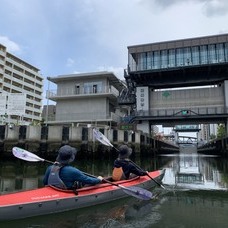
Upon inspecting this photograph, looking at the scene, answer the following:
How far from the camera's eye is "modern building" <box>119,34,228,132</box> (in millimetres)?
39062

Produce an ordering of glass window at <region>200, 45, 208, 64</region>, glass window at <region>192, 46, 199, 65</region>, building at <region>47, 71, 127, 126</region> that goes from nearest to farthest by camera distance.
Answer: glass window at <region>200, 45, 208, 64</region> < glass window at <region>192, 46, 199, 65</region> < building at <region>47, 71, 127, 126</region>

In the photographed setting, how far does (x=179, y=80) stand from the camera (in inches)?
1639

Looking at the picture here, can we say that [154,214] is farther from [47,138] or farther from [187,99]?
[187,99]

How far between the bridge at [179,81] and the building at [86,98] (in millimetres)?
2618

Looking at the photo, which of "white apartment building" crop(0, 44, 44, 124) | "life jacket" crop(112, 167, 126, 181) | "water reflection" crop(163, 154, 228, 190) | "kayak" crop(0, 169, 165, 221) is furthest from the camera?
"white apartment building" crop(0, 44, 44, 124)

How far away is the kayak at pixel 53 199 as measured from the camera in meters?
5.81

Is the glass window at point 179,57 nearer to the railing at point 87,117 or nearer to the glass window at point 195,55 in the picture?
the glass window at point 195,55

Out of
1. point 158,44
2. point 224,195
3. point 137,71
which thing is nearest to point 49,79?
point 137,71

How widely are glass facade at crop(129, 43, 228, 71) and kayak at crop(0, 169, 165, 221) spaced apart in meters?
34.2

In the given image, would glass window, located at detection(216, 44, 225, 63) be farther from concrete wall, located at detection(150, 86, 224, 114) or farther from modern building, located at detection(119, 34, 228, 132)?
concrete wall, located at detection(150, 86, 224, 114)

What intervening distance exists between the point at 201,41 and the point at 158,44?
6.47 metres

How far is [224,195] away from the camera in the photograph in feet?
29.6

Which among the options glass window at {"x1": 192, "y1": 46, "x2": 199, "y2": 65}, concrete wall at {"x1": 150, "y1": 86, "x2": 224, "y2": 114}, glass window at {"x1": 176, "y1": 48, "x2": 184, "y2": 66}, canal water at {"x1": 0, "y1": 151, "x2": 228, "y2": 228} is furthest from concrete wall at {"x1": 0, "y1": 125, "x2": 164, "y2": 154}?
glass window at {"x1": 192, "y1": 46, "x2": 199, "y2": 65}

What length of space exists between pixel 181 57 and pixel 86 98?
16.1 meters
